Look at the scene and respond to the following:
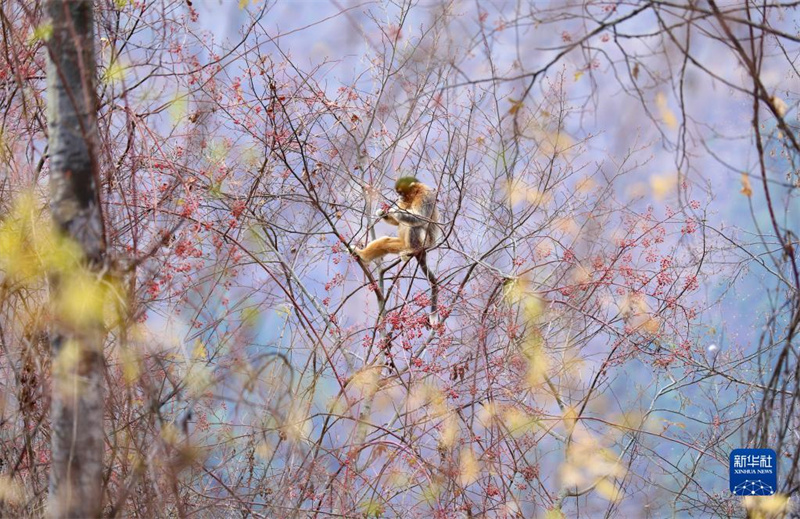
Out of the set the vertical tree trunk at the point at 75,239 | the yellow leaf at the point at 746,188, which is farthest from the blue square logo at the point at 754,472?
the vertical tree trunk at the point at 75,239

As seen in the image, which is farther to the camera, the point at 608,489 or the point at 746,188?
the point at 608,489

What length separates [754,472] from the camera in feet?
10.5

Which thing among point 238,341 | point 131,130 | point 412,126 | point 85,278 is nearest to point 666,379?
point 412,126

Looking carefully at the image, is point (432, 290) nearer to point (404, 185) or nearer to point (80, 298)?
point (404, 185)

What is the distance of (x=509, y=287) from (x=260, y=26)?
147 cm

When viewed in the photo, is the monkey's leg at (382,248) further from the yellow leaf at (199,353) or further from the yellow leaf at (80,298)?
the yellow leaf at (80,298)

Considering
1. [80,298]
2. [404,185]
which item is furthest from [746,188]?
[404,185]

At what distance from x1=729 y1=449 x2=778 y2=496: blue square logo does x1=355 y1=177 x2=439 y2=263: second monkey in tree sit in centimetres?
173

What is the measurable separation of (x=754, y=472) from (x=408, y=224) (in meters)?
2.04

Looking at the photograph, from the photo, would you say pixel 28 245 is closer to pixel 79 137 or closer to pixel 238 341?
pixel 79 137

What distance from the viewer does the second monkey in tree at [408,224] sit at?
4.07m

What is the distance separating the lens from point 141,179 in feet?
9.09

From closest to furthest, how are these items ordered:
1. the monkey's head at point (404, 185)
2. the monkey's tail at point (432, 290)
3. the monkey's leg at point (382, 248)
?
the monkey's tail at point (432, 290), the monkey's head at point (404, 185), the monkey's leg at point (382, 248)

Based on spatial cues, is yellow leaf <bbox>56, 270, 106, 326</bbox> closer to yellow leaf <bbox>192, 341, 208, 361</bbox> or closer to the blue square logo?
yellow leaf <bbox>192, 341, 208, 361</bbox>
